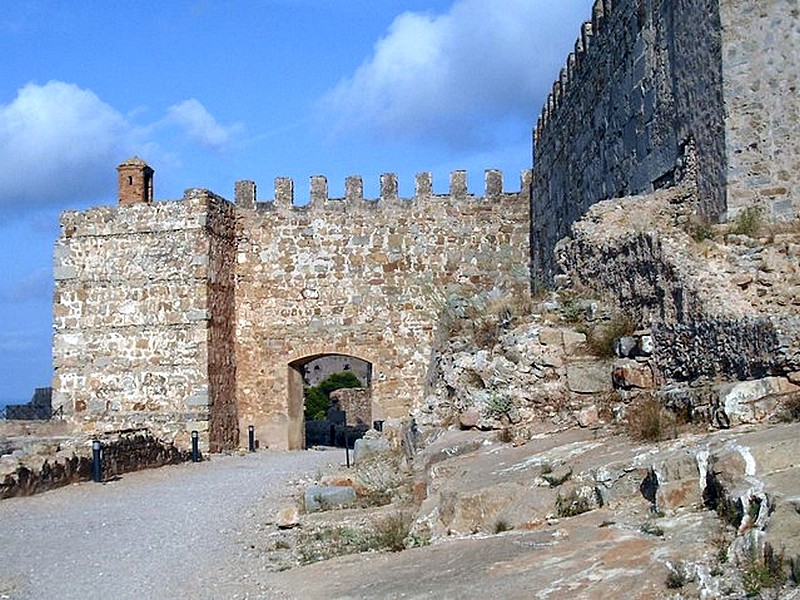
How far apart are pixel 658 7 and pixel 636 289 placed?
3691mm

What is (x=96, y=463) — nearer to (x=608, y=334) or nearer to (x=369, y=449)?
(x=369, y=449)

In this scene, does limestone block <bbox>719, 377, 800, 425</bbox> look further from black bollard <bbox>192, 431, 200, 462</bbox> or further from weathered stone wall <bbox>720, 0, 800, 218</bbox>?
black bollard <bbox>192, 431, 200, 462</bbox>

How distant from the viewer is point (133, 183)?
65.6 ft

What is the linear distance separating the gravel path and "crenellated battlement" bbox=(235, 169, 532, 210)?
6822 millimetres

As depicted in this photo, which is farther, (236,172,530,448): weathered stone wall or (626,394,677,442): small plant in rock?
(236,172,530,448): weathered stone wall

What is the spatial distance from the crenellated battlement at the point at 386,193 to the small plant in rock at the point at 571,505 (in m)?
14.6

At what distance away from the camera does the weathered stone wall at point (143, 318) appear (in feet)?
62.0

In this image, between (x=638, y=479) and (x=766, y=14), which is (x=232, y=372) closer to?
(x=766, y=14)

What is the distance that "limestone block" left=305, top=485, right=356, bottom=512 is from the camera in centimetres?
981

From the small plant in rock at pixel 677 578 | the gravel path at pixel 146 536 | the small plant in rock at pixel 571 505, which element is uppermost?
the small plant in rock at pixel 571 505

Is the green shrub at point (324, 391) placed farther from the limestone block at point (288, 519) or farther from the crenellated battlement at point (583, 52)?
the limestone block at point (288, 519)

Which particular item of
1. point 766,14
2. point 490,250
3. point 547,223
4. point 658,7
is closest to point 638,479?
point 766,14

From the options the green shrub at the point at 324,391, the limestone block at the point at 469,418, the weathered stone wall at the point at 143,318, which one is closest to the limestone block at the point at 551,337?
the limestone block at the point at 469,418

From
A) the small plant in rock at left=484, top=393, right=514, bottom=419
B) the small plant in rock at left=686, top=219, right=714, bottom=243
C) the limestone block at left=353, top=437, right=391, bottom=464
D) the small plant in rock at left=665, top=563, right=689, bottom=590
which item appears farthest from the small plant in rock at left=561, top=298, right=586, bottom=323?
the small plant in rock at left=665, top=563, right=689, bottom=590
